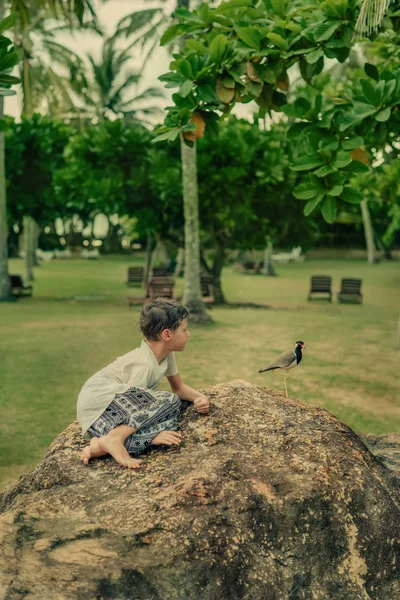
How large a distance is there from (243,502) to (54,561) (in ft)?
2.85

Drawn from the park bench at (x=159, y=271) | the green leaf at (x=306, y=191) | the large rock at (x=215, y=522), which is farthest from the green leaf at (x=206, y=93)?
the park bench at (x=159, y=271)

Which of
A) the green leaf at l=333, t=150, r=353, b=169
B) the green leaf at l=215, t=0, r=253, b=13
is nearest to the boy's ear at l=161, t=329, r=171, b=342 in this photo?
the green leaf at l=333, t=150, r=353, b=169

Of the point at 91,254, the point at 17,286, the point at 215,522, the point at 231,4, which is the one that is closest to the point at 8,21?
the point at 231,4

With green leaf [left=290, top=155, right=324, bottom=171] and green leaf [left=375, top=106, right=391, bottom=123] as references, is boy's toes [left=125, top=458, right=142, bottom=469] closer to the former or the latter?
green leaf [left=290, top=155, right=324, bottom=171]

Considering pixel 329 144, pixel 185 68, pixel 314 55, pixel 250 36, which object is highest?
pixel 250 36

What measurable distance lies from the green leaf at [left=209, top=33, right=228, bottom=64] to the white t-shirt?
2.53 meters

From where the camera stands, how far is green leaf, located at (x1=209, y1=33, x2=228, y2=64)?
17.7 feet

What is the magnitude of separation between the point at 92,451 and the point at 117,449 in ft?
0.49

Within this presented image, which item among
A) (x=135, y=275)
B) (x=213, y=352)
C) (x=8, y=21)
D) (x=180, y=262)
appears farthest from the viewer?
(x=180, y=262)

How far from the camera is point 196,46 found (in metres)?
5.59

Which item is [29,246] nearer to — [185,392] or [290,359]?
[290,359]

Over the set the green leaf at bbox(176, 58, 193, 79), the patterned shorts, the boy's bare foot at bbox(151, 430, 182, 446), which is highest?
the green leaf at bbox(176, 58, 193, 79)

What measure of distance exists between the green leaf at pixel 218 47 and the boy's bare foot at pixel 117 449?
3.11 meters

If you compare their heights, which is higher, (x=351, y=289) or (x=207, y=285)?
(x=207, y=285)
